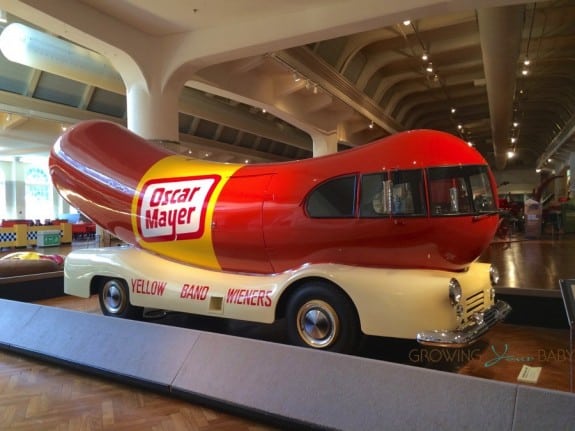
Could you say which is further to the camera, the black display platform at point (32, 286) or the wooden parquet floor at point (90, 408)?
the black display platform at point (32, 286)

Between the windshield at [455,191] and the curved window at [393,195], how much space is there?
84 millimetres

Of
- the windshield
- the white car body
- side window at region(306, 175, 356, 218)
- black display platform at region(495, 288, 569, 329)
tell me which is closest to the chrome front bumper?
the white car body

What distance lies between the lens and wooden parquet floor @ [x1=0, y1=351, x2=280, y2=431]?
8.13 feet

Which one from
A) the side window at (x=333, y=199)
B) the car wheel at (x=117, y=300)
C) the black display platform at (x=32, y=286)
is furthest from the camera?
the black display platform at (x=32, y=286)

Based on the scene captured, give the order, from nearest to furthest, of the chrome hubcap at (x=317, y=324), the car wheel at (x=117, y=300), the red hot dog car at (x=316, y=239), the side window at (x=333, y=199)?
the red hot dog car at (x=316, y=239) → the chrome hubcap at (x=317, y=324) → the side window at (x=333, y=199) → the car wheel at (x=117, y=300)

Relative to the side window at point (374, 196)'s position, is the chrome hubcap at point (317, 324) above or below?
below

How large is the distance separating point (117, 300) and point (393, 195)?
274 cm

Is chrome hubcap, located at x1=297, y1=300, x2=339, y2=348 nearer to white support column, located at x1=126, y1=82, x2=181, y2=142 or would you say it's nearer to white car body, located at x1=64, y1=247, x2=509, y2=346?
white car body, located at x1=64, y1=247, x2=509, y2=346

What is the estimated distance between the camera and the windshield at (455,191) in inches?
114

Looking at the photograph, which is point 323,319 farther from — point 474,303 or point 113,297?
point 113,297

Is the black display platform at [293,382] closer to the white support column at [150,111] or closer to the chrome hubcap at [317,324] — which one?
the chrome hubcap at [317,324]

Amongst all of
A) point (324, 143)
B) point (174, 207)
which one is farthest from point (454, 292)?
point (324, 143)

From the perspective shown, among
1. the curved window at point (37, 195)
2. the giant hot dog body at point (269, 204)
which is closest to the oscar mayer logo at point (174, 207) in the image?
the giant hot dog body at point (269, 204)

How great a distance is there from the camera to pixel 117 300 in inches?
162
